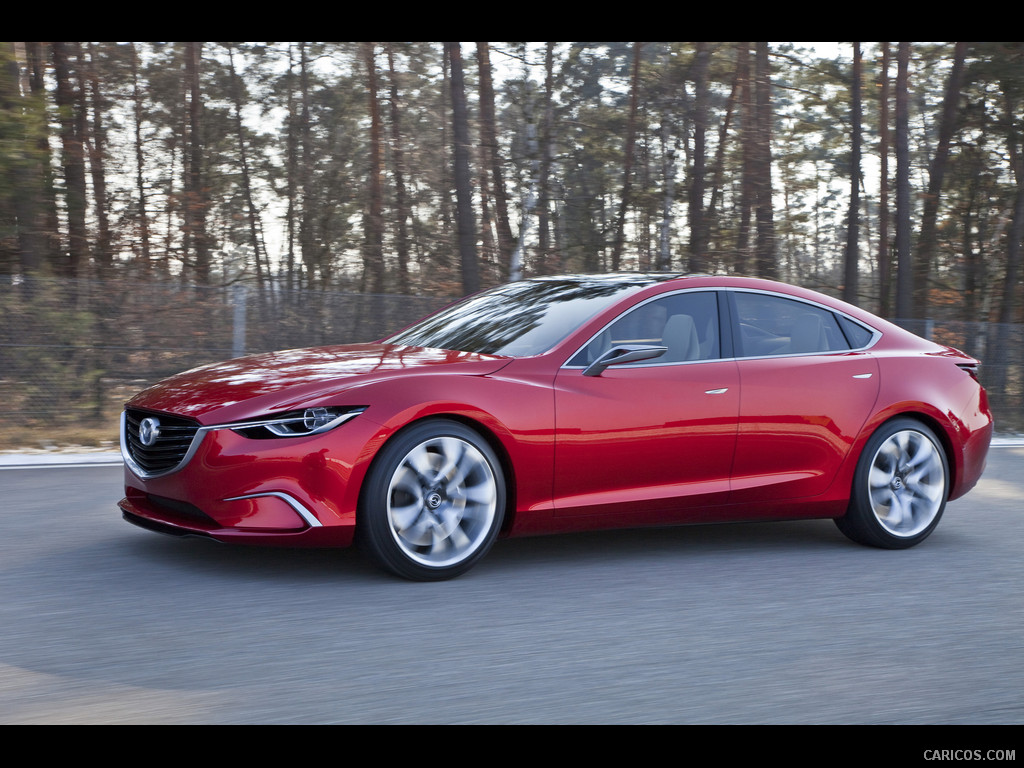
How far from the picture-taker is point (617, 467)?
5848 millimetres

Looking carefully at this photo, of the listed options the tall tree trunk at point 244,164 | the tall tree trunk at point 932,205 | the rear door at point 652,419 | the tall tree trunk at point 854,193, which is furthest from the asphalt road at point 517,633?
the tall tree trunk at point 854,193

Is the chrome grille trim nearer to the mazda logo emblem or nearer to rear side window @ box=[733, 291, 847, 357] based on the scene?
the mazda logo emblem

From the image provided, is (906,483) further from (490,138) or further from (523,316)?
(490,138)

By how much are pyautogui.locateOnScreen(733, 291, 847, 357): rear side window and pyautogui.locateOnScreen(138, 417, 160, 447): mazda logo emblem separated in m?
3.11

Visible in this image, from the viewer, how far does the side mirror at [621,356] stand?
5859 mm

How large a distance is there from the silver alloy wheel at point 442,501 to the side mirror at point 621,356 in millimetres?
805

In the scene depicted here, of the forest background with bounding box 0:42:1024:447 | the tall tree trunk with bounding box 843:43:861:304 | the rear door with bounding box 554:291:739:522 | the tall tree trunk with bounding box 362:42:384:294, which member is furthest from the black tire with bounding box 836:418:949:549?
the tall tree trunk with bounding box 843:43:861:304

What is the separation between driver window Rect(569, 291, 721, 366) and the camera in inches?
242

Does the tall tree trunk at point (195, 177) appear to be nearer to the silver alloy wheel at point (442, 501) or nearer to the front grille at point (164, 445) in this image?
the front grille at point (164, 445)

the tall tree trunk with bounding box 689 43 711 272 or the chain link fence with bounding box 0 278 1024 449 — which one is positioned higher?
the tall tree trunk with bounding box 689 43 711 272

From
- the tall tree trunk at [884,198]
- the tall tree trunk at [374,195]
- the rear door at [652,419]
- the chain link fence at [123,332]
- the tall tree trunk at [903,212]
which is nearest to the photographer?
the rear door at [652,419]

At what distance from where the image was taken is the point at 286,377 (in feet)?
18.0
